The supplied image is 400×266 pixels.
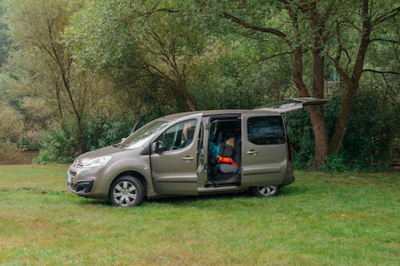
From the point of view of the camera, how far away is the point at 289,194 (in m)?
10.1

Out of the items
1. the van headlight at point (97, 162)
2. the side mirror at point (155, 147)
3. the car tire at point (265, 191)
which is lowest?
the car tire at point (265, 191)

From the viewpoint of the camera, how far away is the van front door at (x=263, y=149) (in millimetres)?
9320

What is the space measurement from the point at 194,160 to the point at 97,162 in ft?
6.27

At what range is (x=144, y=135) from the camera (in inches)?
A: 365

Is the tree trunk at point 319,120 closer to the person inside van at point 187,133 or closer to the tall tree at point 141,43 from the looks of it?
the tall tree at point 141,43

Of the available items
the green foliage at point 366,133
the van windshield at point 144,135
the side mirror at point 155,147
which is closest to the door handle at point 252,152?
the van windshield at point 144,135

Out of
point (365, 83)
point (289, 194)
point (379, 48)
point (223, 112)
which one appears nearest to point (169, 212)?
point (223, 112)

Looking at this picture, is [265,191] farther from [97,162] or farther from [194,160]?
[97,162]

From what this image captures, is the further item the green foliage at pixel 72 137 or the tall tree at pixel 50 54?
the green foliage at pixel 72 137

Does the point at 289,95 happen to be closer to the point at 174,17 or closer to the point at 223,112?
the point at 174,17

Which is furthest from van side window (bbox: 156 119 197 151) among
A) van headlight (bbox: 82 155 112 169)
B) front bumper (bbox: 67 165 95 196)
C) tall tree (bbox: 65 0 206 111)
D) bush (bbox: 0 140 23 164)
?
bush (bbox: 0 140 23 164)

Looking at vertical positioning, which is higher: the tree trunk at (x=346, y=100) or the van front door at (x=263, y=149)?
the tree trunk at (x=346, y=100)

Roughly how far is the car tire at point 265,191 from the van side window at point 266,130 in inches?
40.1

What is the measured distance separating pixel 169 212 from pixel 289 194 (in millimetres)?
3361
